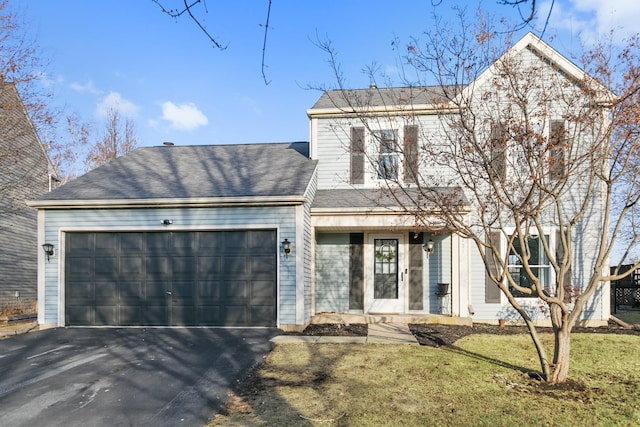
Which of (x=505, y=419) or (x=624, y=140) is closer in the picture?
(x=505, y=419)

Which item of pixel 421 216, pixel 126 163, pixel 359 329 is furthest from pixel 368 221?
pixel 126 163

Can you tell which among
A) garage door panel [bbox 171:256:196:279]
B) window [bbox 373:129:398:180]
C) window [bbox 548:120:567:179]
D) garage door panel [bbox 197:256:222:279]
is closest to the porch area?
garage door panel [bbox 197:256:222:279]

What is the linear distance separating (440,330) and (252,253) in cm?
436

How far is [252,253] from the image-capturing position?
1045cm

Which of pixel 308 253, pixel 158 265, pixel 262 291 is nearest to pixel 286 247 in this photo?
pixel 308 253

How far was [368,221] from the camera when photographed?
11.0 m

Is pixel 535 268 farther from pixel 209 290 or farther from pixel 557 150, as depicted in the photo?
pixel 209 290

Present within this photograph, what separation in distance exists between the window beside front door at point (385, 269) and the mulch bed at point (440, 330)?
4.82 feet

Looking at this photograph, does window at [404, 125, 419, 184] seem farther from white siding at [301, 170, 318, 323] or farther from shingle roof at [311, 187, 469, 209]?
white siding at [301, 170, 318, 323]

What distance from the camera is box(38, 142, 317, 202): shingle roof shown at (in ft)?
35.6

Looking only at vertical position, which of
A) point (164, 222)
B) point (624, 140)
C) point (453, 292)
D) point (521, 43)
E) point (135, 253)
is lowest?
point (453, 292)

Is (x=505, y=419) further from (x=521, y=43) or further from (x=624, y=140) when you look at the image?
(x=521, y=43)

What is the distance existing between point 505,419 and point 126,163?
1214 centimetres

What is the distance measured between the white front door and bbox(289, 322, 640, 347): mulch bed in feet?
4.30
